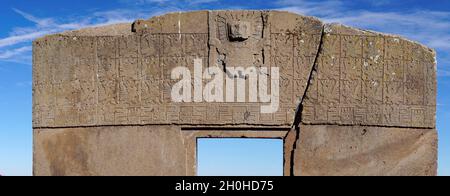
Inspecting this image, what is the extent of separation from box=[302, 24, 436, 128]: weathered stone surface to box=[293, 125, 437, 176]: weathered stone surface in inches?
4.6

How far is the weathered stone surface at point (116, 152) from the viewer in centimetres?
933

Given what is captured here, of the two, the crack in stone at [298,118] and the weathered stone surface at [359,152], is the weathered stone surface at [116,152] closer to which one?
the crack in stone at [298,118]

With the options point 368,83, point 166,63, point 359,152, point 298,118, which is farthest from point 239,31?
point 359,152

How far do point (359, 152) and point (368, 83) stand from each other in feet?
2.70

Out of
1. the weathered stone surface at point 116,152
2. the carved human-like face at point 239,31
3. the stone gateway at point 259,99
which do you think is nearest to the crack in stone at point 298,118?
the stone gateway at point 259,99

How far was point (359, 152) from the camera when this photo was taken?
30.5 ft

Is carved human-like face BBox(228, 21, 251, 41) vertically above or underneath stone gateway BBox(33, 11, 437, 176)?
above

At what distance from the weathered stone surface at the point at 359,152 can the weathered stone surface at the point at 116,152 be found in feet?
4.85

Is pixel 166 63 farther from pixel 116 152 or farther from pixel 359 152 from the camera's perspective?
pixel 359 152

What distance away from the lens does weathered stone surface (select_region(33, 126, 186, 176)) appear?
30.6 ft

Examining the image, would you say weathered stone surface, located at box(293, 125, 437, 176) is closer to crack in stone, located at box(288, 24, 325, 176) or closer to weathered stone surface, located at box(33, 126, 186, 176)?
crack in stone, located at box(288, 24, 325, 176)

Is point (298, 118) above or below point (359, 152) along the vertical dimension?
above

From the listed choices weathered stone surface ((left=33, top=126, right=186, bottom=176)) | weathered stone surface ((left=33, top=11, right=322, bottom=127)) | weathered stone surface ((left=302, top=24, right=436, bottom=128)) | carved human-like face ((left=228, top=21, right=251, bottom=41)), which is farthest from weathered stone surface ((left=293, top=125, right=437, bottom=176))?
weathered stone surface ((left=33, top=126, right=186, bottom=176))

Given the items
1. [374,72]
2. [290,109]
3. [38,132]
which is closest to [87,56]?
[38,132]
